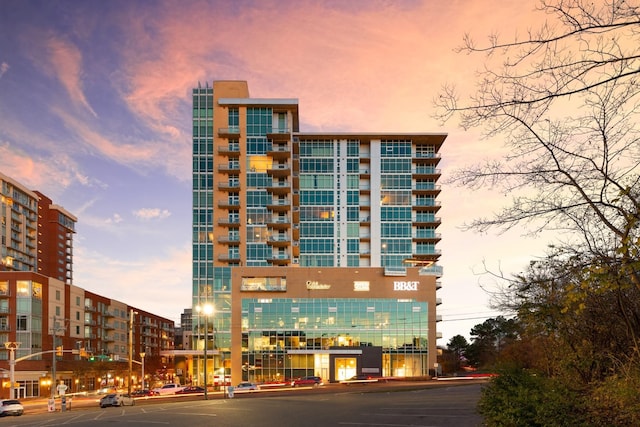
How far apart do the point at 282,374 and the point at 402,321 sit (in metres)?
20.8

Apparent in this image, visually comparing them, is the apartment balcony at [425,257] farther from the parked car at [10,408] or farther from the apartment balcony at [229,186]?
the parked car at [10,408]

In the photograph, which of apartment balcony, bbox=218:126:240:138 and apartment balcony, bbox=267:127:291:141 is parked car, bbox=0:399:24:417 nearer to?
apartment balcony, bbox=218:126:240:138

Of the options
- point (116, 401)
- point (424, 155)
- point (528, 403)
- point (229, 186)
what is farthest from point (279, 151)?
point (528, 403)

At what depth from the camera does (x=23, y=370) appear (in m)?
82.8

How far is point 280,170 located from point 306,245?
15.7m

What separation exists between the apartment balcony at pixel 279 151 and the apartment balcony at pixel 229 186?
8137 mm

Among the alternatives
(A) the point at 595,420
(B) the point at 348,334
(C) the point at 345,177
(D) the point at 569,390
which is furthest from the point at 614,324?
(C) the point at 345,177

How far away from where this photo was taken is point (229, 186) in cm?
10038

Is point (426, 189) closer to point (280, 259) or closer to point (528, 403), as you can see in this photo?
Answer: point (280, 259)

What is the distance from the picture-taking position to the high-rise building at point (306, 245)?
88.2m

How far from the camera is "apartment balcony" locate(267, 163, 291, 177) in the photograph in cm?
10019

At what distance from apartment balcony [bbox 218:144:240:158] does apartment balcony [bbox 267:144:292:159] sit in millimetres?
5700

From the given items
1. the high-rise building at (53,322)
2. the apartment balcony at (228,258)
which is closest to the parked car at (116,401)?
the high-rise building at (53,322)

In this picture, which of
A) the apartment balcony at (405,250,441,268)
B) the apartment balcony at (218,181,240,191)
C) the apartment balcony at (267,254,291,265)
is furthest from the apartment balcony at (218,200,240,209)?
the apartment balcony at (405,250,441,268)
